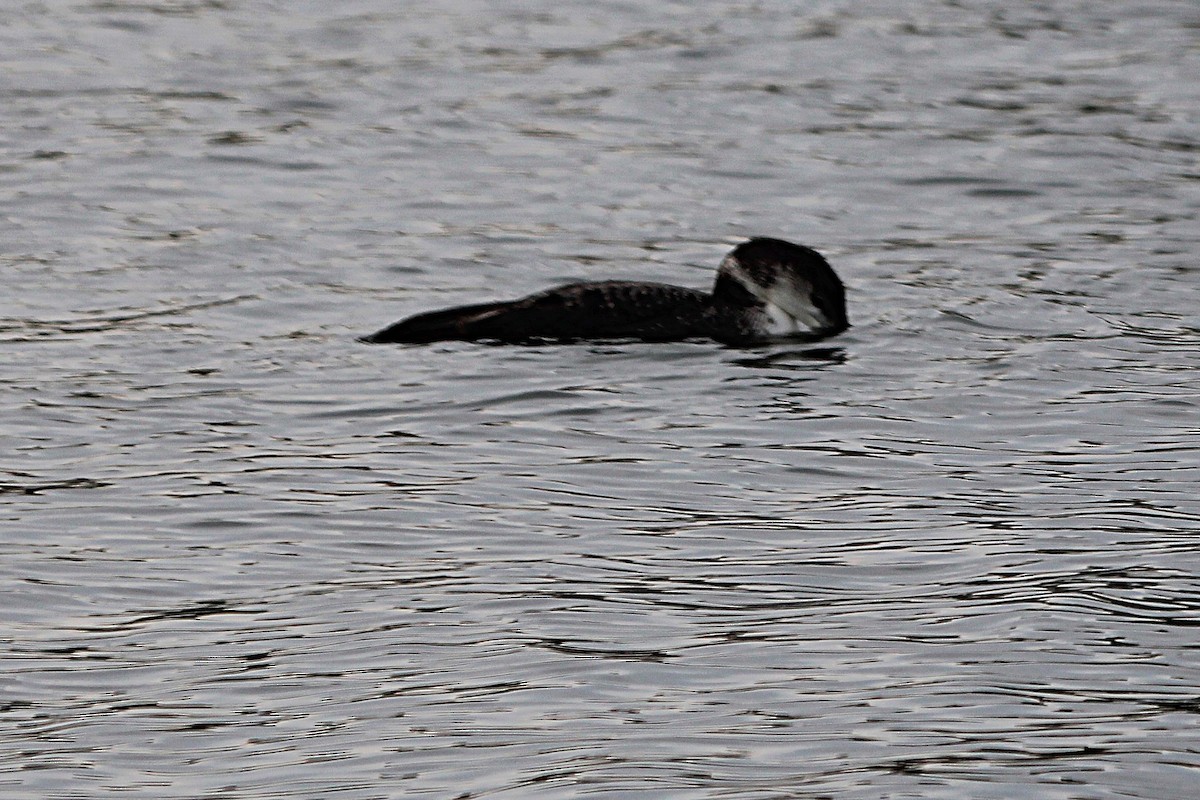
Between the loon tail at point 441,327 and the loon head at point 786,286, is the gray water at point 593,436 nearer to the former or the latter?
the loon tail at point 441,327

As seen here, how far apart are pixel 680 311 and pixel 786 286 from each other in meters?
0.57

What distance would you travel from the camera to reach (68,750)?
5.24 metres

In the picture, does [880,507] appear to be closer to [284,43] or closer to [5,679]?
[5,679]

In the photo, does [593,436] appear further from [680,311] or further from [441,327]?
[680,311]

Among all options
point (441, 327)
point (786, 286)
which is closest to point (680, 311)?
point (786, 286)

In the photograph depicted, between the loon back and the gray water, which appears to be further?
the loon back

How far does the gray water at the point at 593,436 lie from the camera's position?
17.5 ft

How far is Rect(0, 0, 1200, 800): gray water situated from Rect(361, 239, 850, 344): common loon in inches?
6.0

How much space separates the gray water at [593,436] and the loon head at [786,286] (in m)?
0.26

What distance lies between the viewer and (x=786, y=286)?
10.4 meters

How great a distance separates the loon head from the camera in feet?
33.9

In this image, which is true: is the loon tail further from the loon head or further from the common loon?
the loon head

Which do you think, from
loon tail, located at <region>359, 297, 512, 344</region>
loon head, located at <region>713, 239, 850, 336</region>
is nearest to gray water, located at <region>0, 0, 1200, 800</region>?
loon tail, located at <region>359, 297, 512, 344</region>

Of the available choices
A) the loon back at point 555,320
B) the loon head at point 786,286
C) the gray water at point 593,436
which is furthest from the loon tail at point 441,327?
the loon head at point 786,286
